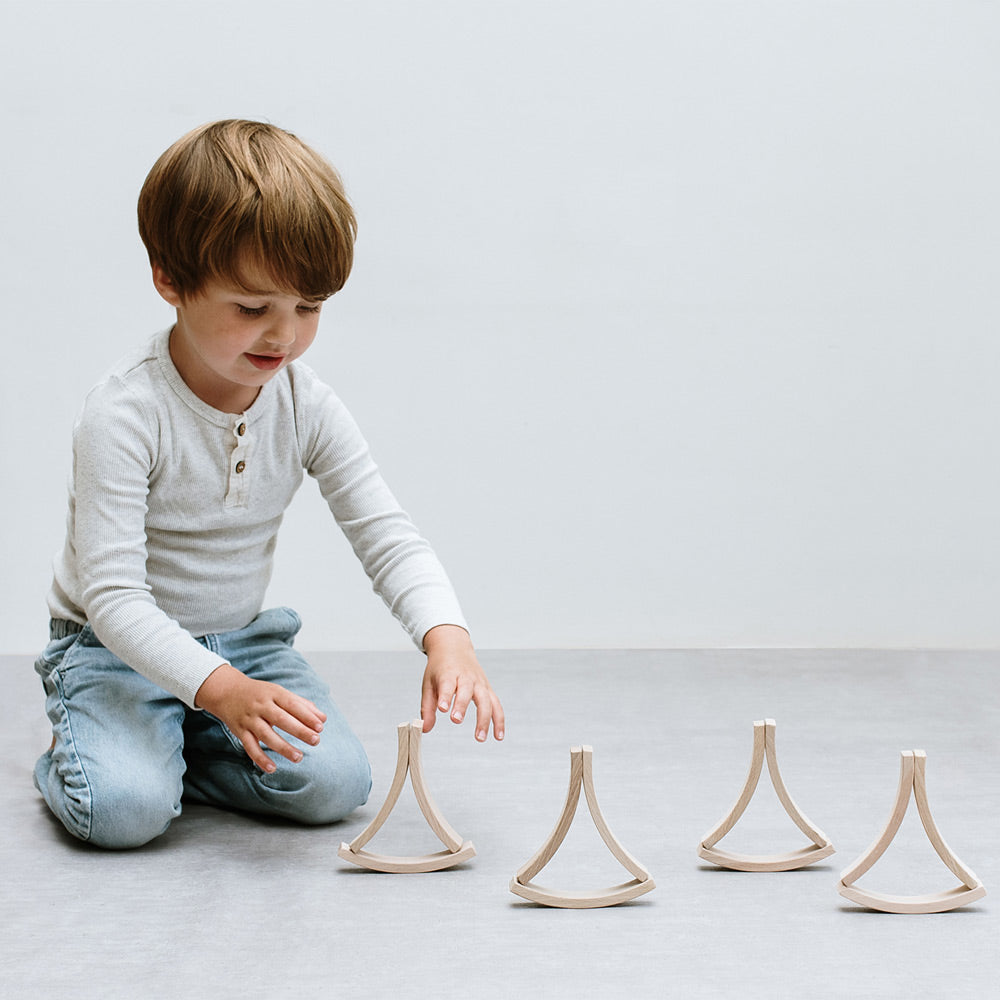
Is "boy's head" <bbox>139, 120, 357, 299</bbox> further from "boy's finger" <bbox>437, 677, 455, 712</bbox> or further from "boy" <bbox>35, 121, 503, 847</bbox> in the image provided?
"boy's finger" <bbox>437, 677, 455, 712</bbox>

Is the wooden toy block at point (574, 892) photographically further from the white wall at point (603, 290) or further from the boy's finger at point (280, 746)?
the white wall at point (603, 290)

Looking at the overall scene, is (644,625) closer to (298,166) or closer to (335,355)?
(335,355)

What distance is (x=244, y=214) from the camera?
89cm

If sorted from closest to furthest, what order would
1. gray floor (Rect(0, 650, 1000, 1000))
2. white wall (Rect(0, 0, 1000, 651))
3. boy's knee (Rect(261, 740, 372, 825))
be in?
gray floor (Rect(0, 650, 1000, 1000)) < boy's knee (Rect(261, 740, 372, 825)) < white wall (Rect(0, 0, 1000, 651))

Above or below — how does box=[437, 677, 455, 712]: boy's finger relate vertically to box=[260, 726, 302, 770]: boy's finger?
above

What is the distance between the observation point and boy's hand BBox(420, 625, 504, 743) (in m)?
0.90

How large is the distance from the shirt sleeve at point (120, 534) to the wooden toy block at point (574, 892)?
0.88 ft

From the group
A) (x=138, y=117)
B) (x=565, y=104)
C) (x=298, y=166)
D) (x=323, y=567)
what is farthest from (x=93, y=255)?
(x=298, y=166)

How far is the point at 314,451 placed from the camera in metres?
1.07

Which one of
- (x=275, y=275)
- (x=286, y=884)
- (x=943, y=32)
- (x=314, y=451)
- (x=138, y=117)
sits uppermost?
(x=943, y=32)

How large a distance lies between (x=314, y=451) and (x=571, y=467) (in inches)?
24.9

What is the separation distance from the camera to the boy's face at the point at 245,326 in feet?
3.00

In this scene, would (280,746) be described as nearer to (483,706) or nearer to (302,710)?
(302,710)

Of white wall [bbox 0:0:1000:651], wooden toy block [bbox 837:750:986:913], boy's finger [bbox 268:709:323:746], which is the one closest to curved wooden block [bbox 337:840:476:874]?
boy's finger [bbox 268:709:323:746]
